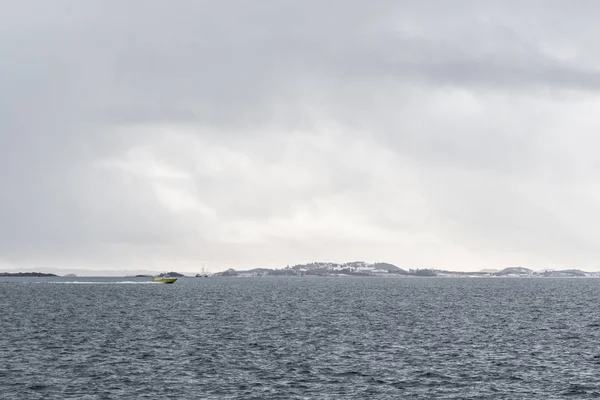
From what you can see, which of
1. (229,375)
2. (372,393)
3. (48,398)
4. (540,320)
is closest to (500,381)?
(372,393)

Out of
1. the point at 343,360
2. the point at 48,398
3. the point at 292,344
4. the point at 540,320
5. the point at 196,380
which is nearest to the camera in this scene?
the point at 48,398

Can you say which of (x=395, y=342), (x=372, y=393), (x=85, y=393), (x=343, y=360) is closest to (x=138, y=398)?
(x=85, y=393)

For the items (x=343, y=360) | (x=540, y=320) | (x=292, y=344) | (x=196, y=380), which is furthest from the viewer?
(x=540, y=320)

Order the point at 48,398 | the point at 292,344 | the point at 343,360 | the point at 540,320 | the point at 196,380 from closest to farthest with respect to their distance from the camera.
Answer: the point at 48,398 → the point at 196,380 → the point at 343,360 → the point at 292,344 → the point at 540,320

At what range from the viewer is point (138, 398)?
181 feet

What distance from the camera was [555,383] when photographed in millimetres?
62719

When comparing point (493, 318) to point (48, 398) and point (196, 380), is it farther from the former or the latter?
point (48, 398)

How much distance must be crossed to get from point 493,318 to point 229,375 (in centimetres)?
7892

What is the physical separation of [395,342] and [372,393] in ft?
113

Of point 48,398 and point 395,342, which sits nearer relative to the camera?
point 48,398

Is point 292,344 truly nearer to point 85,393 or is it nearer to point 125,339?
point 125,339

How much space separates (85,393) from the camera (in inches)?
2229

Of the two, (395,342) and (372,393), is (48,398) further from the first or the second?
(395,342)

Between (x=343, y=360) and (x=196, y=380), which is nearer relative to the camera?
(x=196, y=380)
